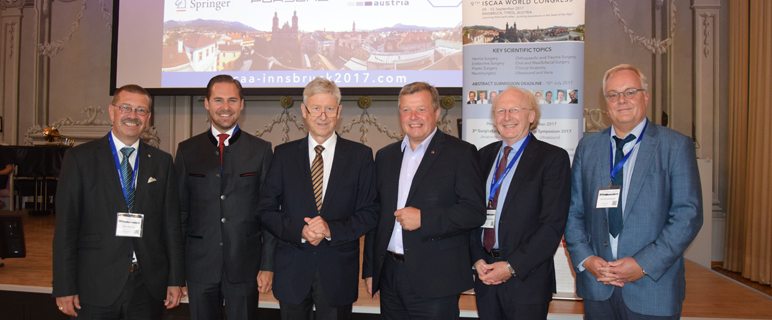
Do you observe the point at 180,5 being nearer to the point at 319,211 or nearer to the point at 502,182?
the point at 319,211

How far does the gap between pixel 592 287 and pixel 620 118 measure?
0.74 metres

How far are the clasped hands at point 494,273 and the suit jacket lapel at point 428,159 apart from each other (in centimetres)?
44

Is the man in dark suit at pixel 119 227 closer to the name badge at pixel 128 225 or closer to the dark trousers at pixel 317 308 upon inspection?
the name badge at pixel 128 225

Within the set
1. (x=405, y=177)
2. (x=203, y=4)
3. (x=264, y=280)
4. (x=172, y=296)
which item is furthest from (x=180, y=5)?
(x=405, y=177)

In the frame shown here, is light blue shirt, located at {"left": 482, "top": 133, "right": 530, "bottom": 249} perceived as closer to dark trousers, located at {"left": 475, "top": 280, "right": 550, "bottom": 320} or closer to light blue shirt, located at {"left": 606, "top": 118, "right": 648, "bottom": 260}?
dark trousers, located at {"left": 475, "top": 280, "right": 550, "bottom": 320}

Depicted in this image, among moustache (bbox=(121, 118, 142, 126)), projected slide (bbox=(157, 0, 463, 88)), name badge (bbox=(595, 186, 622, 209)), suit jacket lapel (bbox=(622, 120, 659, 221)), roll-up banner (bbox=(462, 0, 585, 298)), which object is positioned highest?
projected slide (bbox=(157, 0, 463, 88))

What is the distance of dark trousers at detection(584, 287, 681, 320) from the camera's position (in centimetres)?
182

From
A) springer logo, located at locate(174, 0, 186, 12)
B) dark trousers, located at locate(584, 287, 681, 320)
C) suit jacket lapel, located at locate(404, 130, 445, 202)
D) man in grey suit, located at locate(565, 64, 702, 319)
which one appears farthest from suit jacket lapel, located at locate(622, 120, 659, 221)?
springer logo, located at locate(174, 0, 186, 12)

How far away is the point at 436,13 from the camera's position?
580cm

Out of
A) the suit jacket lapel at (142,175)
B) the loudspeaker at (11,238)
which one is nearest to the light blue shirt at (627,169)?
the suit jacket lapel at (142,175)

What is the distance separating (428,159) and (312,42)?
4.56 m

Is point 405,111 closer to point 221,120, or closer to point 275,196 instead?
point 275,196

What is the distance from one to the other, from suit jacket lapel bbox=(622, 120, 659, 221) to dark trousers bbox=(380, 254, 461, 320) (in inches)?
32.4

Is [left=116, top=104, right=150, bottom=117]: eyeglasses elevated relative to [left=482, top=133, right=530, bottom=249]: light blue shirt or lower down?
elevated
